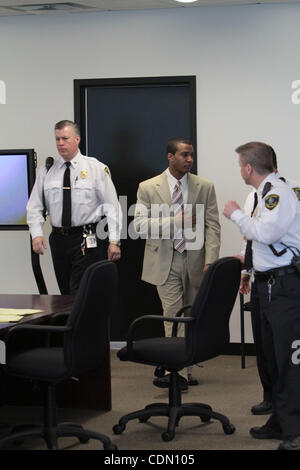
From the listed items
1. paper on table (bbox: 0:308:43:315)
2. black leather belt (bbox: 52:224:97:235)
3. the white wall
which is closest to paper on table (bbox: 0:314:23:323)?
paper on table (bbox: 0:308:43:315)

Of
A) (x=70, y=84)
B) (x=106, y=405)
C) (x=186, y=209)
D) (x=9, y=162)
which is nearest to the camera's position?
(x=106, y=405)

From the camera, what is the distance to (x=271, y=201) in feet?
12.0

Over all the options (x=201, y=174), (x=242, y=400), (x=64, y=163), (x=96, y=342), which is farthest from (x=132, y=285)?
(x=96, y=342)

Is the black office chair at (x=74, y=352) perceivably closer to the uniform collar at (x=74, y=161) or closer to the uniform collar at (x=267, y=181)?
the uniform collar at (x=267, y=181)

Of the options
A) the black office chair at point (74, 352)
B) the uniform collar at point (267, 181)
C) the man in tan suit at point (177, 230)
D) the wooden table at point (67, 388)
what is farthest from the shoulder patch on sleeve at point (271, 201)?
the man in tan suit at point (177, 230)

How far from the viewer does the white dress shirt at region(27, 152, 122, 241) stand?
17.2 ft

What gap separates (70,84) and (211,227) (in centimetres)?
199

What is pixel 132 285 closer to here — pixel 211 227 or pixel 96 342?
pixel 211 227

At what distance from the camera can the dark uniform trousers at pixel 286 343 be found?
3.66m

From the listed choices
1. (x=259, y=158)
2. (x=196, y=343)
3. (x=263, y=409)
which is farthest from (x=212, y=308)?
(x=263, y=409)

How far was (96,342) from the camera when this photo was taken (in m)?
3.71
